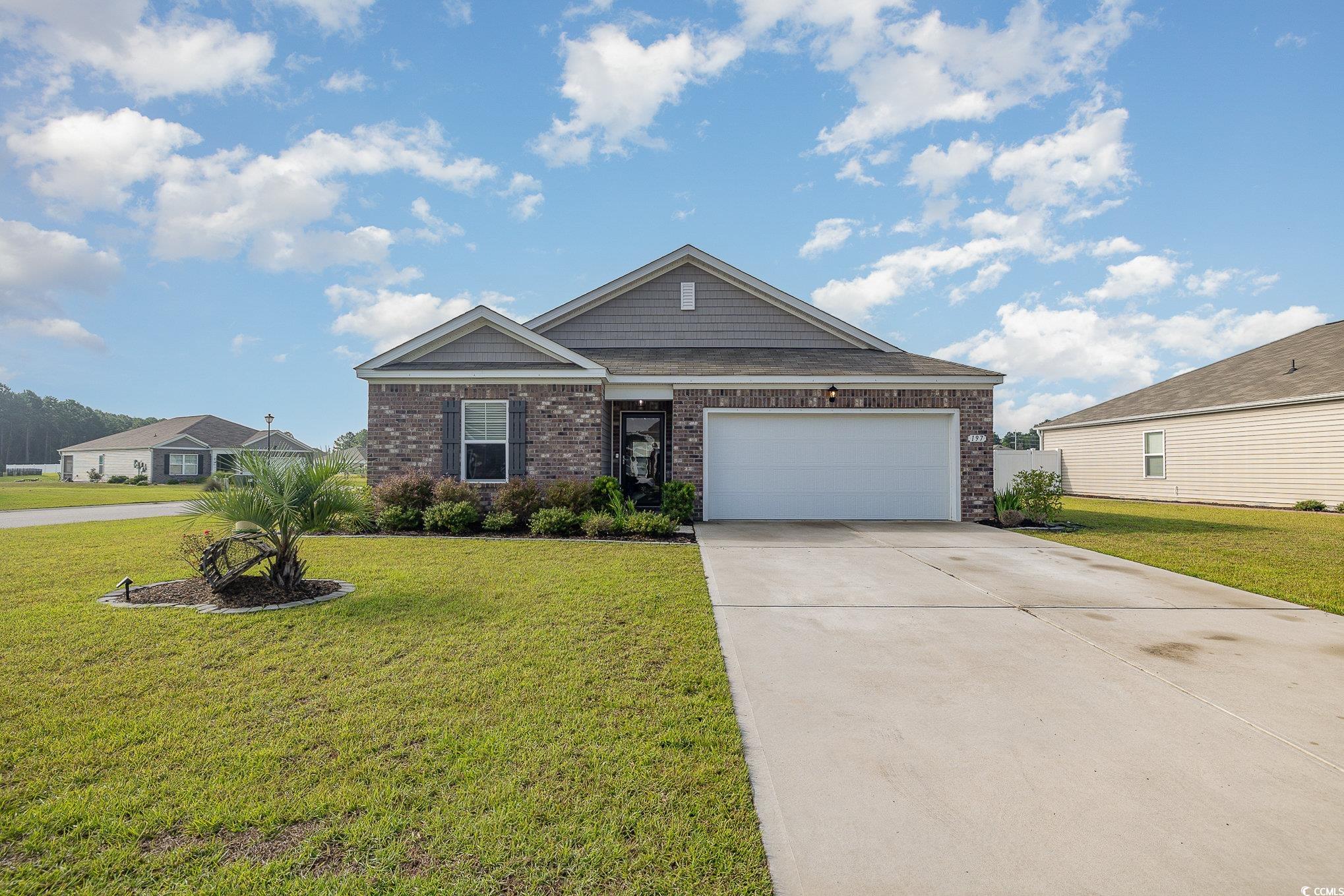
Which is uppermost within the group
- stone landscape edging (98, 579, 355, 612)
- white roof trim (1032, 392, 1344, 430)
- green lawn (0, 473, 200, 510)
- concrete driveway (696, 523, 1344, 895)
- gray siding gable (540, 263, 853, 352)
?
gray siding gable (540, 263, 853, 352)

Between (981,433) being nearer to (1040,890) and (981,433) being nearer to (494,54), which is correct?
(1040,890)

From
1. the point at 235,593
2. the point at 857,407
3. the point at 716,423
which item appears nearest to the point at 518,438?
the point at 716,423

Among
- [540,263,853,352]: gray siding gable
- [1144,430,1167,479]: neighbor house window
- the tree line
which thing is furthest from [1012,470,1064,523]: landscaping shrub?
the tree line

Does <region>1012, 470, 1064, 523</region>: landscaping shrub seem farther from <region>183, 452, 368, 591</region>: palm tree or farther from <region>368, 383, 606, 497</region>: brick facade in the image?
<region>183, 452, 368, 591</region>: palm tree

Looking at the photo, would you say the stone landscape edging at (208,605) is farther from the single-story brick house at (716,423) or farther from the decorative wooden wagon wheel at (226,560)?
the single-story brick house at (716,423)

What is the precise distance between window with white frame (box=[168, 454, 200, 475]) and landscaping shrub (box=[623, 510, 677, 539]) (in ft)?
134

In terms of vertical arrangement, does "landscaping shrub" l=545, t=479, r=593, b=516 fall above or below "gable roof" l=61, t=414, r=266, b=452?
below

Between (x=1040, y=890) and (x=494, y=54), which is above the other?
(x=494, y=54)

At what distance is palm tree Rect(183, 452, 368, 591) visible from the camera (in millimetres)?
5617

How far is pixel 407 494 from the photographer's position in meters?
10.6

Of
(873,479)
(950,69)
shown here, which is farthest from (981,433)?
(950,69)

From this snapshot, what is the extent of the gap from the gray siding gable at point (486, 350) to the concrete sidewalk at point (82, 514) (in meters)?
8.78

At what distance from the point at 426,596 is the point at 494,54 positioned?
33.5ft

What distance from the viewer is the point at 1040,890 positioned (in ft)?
6.54
